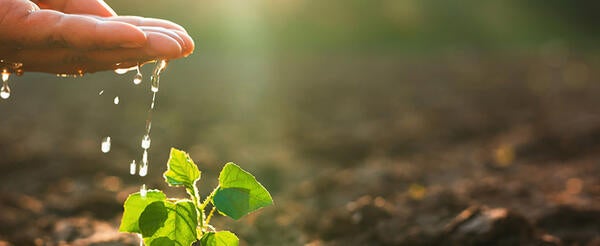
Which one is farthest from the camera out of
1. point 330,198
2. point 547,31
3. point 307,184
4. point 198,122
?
point 547,31

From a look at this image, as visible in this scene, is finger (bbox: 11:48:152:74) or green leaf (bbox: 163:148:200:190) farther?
finger (bbox: 11:48:152:74)

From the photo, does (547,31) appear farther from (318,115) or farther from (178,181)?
(178,181)

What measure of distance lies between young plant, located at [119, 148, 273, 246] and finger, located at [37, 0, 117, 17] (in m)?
1.06

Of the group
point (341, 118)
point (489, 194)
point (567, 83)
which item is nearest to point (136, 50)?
point (489, 194)

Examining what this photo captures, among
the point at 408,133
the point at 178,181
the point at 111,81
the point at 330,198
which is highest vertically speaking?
the point at 111,81

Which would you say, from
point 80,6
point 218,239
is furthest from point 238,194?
point 80,6

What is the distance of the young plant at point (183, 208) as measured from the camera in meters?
1.89

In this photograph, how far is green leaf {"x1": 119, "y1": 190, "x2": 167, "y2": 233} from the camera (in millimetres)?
1918

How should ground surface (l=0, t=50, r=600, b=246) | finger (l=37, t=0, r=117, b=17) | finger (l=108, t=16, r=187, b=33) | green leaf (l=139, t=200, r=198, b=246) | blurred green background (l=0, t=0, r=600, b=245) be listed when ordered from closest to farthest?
green leaf (l=139, t=200, r=198, b=246)
finger (l=108, t=16, r=187, b=33)
finger (l=37, t=0, r=117, b=17)
ground surface (l=0, t=50, r=600, b=246)
blurred green background (l=0, t=0, r=600, b=245)

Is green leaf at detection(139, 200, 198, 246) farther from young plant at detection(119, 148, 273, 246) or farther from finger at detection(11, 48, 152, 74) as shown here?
finger at detection(11, 48, 152, 74)

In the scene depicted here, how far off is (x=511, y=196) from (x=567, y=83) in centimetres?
572

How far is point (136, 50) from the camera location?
2111 millimetres

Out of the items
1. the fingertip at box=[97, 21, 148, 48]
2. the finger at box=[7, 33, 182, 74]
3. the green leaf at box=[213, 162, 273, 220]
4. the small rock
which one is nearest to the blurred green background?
the small rock

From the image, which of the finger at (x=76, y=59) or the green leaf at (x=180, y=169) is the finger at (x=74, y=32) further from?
the green leaf at (x=180, y=169)
